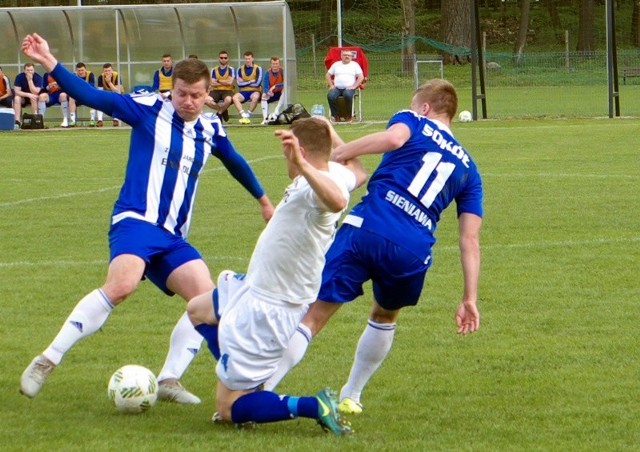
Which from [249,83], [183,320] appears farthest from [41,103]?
[183,320]

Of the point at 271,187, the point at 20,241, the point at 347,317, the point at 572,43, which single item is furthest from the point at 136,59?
the point at 572,43

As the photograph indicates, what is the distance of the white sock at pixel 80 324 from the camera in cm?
562

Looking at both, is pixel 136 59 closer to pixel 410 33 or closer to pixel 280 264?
pixel 410 33

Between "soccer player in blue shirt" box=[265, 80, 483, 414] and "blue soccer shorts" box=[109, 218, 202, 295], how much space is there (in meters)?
0.81

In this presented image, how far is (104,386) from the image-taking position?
6141 mm

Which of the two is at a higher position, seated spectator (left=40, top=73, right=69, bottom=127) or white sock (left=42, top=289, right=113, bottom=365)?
white sock (left=42, top=289, right=113, bottom=365)

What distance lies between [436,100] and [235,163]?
131 centimetres

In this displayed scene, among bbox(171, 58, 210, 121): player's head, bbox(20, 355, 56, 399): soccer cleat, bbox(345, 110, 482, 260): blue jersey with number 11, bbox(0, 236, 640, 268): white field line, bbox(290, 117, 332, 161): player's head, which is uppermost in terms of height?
bbox(171, 58, 210, 121): player's head

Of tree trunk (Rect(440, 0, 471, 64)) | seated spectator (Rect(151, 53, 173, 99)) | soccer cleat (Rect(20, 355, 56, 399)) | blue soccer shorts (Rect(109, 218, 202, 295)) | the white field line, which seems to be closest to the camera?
soccer cleat (Rect(20, 355, 56, 399))

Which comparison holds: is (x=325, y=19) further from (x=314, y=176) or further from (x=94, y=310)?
(x=314, y=176)

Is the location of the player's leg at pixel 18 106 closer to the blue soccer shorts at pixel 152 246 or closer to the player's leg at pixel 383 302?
the blue soccer shorts at pixel 152 246

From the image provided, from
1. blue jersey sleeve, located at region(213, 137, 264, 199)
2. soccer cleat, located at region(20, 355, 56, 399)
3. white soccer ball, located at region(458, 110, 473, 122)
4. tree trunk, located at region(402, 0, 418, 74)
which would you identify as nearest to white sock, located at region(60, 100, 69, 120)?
white soccer ball, located at region(458, 110, 473, 122)

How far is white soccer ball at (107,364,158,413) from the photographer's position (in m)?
5.54

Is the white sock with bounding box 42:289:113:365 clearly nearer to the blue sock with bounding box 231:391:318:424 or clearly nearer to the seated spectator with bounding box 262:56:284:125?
the blue sock with bounding box 231:391:318:424
